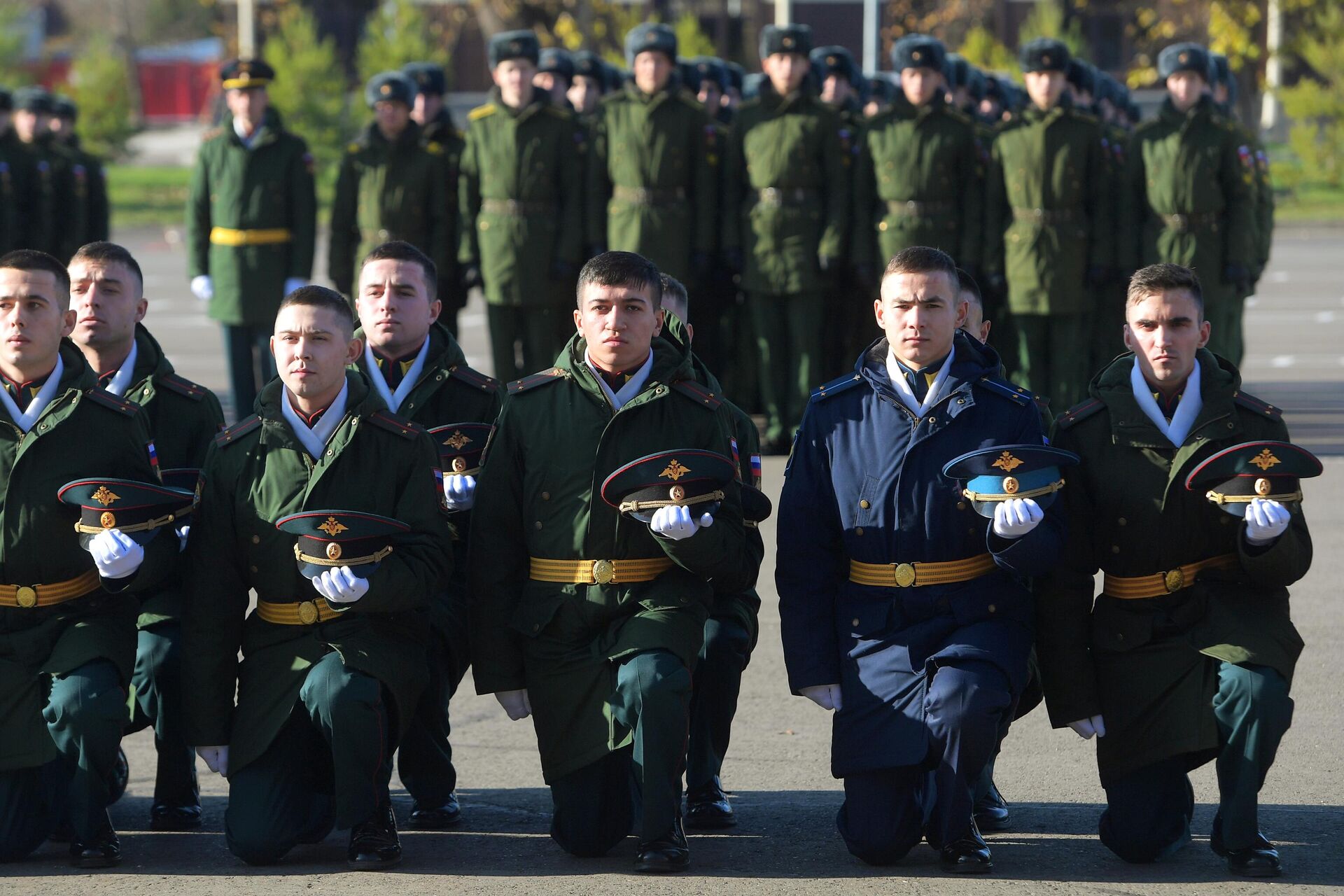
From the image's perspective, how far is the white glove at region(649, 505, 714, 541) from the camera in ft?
17.0

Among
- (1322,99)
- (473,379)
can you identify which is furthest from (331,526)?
(1322,99)

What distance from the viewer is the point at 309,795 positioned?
5535 mm

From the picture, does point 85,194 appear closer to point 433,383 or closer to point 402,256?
point 402,256

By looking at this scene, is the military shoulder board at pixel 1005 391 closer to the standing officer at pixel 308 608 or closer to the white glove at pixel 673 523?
the white glove at pixel 673 523

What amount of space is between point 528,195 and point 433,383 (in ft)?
18.3

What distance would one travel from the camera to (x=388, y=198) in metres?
12.0

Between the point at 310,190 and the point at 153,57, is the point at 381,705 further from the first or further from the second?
the point at 153,57

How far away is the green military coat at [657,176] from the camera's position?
11.7 m

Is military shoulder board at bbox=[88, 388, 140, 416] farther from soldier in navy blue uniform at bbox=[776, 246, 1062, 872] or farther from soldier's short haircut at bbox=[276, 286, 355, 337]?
soldier in navy blue uniform at bbox=[776, 246, 1062, 872]

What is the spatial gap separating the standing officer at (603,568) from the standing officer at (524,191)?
609 centimetres

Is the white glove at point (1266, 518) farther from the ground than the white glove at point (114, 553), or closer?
farther from the ground

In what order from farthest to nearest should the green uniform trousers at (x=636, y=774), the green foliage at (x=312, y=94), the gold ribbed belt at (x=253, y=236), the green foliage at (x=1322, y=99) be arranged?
1. the green foliage at (x=312, y=94)
2. the green foliage at (x=1322, y=99)
3. the gold ribbed belt at (x=253, y=236)
4. the green uniform trousers at (x=636, y=774)

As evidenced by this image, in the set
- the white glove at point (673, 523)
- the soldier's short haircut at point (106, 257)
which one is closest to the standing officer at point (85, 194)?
the soldier's short haircut at point (106, 257)

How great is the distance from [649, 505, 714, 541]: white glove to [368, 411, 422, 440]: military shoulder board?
802 millimetres
